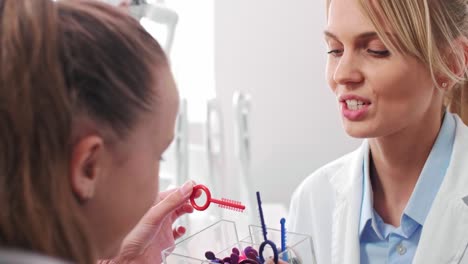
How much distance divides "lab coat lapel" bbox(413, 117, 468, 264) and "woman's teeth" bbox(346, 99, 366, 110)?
0.20 m

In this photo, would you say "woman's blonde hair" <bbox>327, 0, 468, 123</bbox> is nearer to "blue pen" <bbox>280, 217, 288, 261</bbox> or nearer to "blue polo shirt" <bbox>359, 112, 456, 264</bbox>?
"blue polo shirt" <bbox>359, 112, 456, 264</bbox>

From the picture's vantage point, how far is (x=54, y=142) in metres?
0.43

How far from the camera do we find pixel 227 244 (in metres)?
0.77

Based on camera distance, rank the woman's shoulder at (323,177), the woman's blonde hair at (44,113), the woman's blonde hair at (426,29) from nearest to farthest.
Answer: the woman's blonde hair at (44,113)
the woman's blonde hair at (426,29)
the woman's shoulder at (323,177)

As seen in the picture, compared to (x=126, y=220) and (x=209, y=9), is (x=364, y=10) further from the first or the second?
(x=209, y=9)

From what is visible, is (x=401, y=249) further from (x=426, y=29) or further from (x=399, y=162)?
(x=426, y=29)

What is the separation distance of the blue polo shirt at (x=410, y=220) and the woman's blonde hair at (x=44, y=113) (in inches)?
23.6

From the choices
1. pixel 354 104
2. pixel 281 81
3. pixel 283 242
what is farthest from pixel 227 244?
pixel 281 81

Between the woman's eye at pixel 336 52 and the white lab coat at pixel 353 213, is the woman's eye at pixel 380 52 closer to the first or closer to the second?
the woman's eye at pixel 336 52

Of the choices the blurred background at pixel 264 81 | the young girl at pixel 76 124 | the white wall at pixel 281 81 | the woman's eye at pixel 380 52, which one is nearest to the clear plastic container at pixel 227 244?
the young girl at pixel 76 124

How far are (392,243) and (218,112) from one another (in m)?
0.90

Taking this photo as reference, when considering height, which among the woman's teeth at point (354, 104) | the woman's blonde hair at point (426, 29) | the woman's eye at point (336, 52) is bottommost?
the woman's teeth at point (354, 104)

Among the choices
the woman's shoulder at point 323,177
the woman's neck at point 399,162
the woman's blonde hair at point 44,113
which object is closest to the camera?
the woman's blonde hair at point 44,113

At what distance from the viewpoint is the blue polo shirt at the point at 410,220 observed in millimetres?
917
